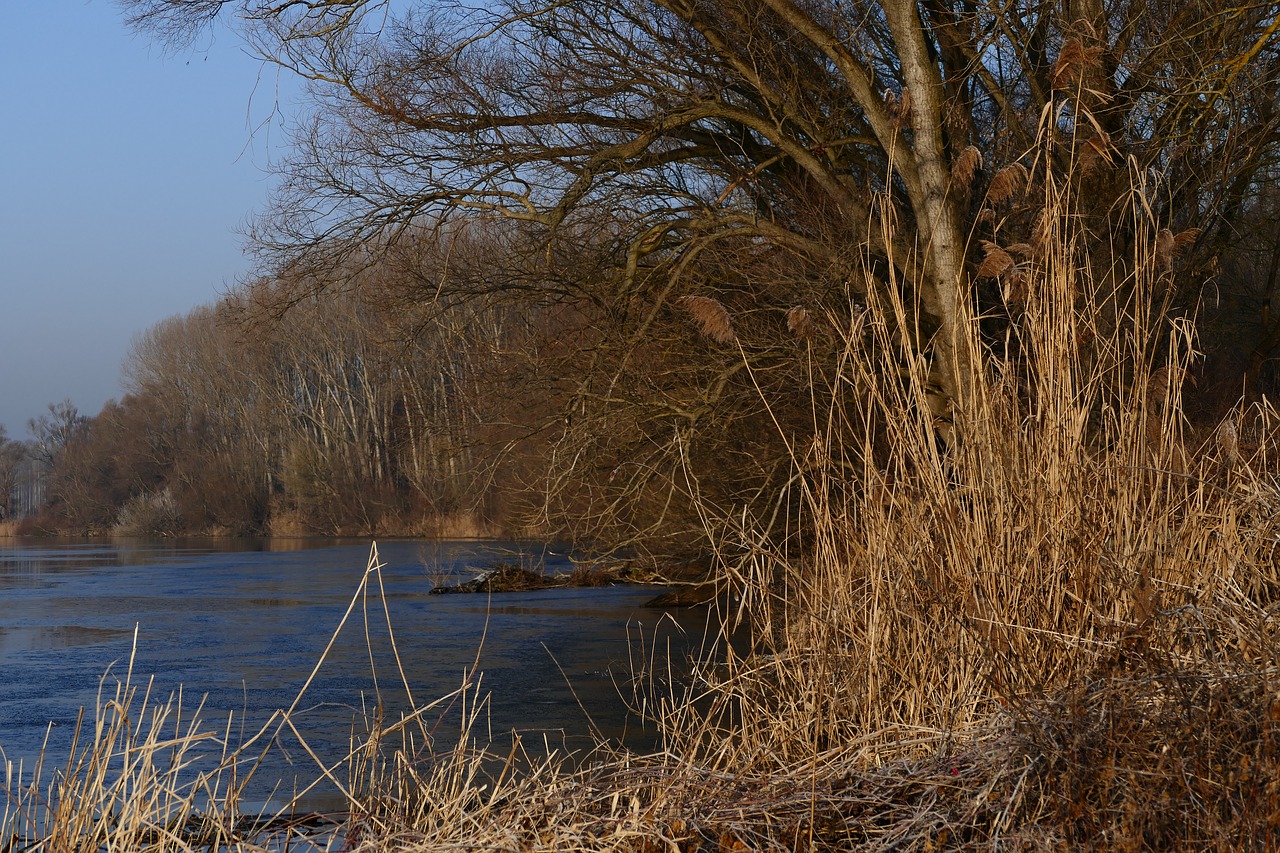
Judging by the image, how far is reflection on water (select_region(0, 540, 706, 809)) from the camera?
23.9 feet

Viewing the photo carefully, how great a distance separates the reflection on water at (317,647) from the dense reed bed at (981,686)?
535 mm

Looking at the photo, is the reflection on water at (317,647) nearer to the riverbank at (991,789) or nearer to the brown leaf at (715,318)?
the riverbank at (991,789)

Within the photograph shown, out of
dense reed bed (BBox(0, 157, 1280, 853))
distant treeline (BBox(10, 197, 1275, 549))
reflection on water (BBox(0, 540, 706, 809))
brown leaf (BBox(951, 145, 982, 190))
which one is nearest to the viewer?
dense reed bed (BBox(0, 157, 1280, 853))

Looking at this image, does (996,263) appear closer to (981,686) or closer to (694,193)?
(981,686)

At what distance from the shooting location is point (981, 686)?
138 inches

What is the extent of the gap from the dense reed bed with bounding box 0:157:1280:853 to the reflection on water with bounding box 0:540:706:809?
535 mm

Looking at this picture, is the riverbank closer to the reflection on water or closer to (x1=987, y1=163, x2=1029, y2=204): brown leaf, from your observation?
the reflection on water

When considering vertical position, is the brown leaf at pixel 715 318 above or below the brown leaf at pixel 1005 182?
below

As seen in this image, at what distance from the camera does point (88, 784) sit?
10.5 feet

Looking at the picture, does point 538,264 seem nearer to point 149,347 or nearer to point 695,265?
point 695,265

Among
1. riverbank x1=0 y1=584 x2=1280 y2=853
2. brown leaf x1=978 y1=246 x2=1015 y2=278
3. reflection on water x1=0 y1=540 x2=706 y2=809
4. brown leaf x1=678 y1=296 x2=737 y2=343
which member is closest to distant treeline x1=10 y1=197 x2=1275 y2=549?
brown leaf x1=678 y1=296 x2=737 y2=343

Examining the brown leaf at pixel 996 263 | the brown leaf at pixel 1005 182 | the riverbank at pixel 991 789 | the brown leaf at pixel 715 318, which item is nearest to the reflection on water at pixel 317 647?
the riverbank at pixel 991 789

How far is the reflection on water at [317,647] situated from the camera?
728 centimetres

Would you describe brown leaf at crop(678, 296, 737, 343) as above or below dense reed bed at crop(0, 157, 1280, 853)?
above
